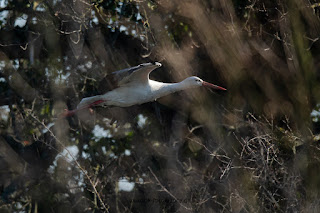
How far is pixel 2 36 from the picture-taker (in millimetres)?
9062

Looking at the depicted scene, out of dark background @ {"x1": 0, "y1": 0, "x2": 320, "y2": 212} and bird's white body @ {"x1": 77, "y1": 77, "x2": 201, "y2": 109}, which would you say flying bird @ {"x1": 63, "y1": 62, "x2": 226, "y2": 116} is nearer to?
bird's white body @ {"x1": 77, "y1": 77, "x2": 201, "y2": 109}

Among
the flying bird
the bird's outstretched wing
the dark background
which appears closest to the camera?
the bird's outstretched wing

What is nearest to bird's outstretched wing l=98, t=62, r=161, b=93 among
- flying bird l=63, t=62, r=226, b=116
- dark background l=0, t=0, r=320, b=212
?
flying bird l=63, t=62, r=226, b=116

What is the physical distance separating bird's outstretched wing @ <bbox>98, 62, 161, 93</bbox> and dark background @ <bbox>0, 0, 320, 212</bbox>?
63 cm

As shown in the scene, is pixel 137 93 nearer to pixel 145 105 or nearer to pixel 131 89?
pixel 131 89

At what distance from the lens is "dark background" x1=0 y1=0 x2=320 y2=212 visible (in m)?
8.22

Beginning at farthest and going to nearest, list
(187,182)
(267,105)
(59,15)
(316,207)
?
(59,15), (267,105), (187,182), (316,207)

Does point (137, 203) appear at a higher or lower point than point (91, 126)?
lower

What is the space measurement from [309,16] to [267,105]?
1.44 metres

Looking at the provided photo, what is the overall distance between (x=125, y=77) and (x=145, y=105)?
1900 millimetres

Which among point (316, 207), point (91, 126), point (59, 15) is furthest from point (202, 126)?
point (316, 207)

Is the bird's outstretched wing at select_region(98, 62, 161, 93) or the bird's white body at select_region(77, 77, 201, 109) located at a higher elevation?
the bird's outstretched wing at select_region(98, 62, 161, 93)

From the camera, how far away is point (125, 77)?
24.0 feet

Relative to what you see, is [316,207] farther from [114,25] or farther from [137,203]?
[114,25]
